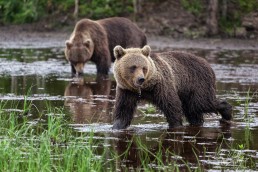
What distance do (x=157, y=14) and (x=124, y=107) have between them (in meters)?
13.1

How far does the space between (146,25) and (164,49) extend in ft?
8.10

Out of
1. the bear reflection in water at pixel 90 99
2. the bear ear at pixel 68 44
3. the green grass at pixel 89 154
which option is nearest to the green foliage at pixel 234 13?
the bear ear at pixel 68 44

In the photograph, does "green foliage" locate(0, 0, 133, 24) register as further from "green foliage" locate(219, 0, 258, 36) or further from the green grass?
the green grass

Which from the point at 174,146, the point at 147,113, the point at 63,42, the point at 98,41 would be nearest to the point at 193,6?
the point at 63,42

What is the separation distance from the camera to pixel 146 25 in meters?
21.3

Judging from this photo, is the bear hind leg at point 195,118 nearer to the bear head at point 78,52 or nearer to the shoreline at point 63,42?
the bear head at point 78,52

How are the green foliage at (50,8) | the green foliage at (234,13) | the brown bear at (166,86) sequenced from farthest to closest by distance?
A: the green foliage at (50,8), the green foliage at (234,13), the brown bear at (166,86)

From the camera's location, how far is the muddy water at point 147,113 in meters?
7.32

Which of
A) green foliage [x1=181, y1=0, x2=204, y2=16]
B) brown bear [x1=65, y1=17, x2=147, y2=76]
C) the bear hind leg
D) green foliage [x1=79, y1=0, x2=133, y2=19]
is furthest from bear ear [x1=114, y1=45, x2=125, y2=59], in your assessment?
green foliage [x1=79, y1=0, x2=133, y2=19]

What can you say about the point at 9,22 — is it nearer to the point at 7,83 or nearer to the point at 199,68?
the point at 7,83

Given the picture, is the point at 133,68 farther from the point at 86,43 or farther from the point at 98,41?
the point at 98,41

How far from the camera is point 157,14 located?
850 inches

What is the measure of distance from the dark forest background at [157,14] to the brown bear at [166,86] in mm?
11243

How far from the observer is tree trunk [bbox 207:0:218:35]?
20.6 metres
